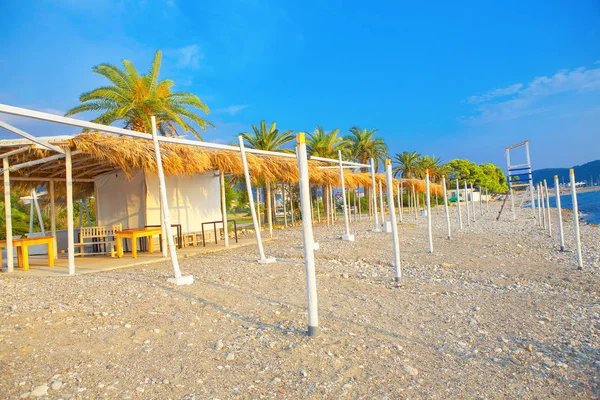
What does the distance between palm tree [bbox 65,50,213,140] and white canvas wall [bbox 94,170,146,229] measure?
10.9 feet

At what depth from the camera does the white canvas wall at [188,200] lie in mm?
10781

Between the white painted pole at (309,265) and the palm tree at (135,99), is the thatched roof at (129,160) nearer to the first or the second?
the palm tree at (135,99)

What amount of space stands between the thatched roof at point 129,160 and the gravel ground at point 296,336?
2428mm

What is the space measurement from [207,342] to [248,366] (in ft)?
2.01

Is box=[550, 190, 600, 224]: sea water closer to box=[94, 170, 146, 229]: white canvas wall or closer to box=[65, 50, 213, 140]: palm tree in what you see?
box=[65, 50, 213, 140]: palm tree

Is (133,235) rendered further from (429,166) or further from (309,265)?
(429,166)

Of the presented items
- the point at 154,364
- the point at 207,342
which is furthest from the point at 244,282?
the point at 154,364

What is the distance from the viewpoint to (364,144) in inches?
1251

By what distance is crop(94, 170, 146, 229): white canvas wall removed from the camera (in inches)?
427

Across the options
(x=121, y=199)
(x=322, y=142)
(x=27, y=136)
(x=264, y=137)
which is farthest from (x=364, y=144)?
(x=27, y=136)

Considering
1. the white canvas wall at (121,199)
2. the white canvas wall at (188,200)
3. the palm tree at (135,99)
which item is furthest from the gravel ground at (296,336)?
the palm tree at (135,99)

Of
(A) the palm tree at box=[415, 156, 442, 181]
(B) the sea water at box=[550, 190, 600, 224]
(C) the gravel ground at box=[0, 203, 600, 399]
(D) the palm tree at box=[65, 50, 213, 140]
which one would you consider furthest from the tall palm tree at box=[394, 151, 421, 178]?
(C) the gravel ground at box=[0, 203, 600, 399]

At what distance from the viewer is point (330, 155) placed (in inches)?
1005

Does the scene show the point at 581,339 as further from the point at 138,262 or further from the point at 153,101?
the point at 153,101
